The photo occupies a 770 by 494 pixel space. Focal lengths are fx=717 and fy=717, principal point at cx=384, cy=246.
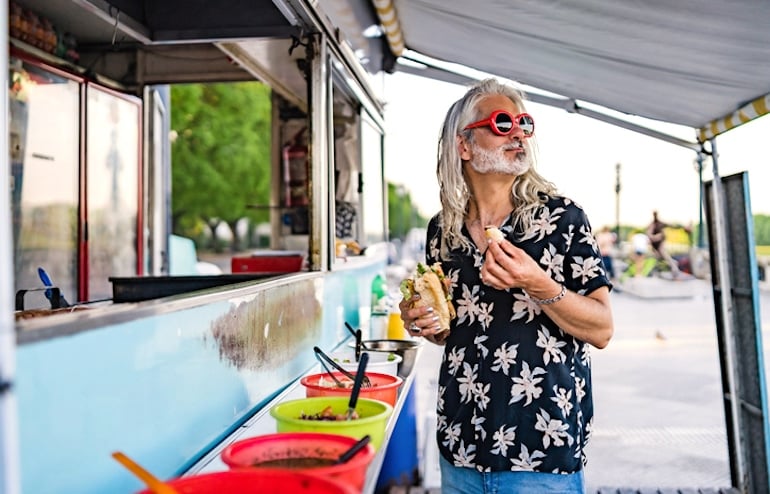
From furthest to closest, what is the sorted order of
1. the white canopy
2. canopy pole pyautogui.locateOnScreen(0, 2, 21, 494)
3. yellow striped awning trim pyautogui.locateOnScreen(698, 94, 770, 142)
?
yellow striped awning trim pyautogui.locateOnScreen(698, 94, 770, 142) < the white canopy < canopy pole pyautogui.locateOnScreen(0, 2, 21, 494)

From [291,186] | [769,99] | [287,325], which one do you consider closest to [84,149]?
[291,186]

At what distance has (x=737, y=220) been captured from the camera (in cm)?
478

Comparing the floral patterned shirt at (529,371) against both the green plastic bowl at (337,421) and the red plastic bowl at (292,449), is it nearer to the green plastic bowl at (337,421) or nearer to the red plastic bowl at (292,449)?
the green plastic bowl at (337,421)

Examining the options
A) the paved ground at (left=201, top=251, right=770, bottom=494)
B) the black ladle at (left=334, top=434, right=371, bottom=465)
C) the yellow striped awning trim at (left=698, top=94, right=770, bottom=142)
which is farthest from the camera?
the paved ground at (left=201, top=251, right=770, bottom=494)

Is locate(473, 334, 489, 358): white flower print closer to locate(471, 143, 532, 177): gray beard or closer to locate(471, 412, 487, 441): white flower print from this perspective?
locate(471, 412, 487, 441): white flower print

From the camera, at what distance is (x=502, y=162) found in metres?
2.58

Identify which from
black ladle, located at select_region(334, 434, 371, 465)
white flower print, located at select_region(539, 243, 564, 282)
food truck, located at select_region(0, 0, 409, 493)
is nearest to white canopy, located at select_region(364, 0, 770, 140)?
food truck, located at select_region(0, 0, 409, 493)

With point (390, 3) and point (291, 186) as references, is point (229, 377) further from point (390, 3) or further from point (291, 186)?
point (291, 186)

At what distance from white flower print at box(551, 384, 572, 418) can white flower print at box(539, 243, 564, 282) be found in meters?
0.37

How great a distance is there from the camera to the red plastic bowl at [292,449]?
5.32 feet

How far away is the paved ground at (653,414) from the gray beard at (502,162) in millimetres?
3021

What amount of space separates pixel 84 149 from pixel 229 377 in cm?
395

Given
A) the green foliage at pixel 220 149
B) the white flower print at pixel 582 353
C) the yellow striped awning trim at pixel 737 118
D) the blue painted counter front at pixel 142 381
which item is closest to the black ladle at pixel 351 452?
the blue painted counter front at pixel 142 381

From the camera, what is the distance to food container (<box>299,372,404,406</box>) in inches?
93.7
